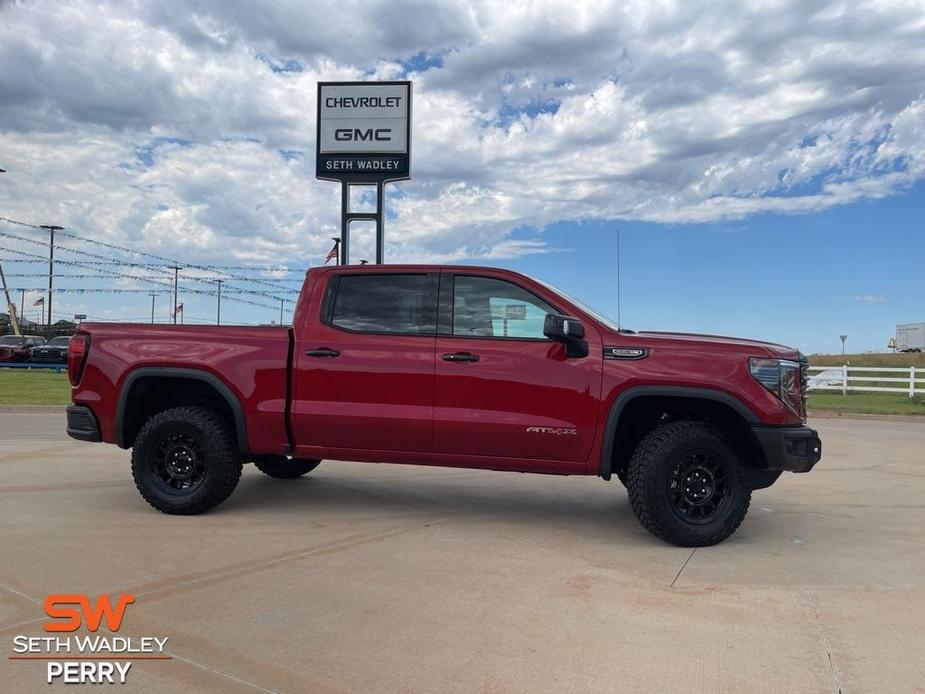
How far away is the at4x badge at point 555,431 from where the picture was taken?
17.6 ft

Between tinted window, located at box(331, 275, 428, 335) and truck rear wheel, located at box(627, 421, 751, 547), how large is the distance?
6.16 ft

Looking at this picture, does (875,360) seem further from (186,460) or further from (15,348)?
(186,460)

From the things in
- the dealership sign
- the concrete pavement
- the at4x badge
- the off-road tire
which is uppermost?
the dealership sign

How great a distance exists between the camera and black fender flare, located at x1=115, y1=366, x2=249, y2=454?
19.2ft

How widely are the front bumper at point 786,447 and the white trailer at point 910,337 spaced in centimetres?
6928

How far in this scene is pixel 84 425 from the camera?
6.08m

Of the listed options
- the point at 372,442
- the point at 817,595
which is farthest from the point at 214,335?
the point at 817,595

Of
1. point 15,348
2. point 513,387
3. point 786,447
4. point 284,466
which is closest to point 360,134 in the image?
point 284,466

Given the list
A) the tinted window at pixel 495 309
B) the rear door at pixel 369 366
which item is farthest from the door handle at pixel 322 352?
the tinted window at pixel 495 309

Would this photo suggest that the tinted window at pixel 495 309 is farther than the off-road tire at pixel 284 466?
No

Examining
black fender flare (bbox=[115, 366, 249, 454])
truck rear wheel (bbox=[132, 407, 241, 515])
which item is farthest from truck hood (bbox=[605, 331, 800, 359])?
truck rear wheel (bbox=[132, 407, 241, 515])

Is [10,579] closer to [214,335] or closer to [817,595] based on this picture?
[214,335]
